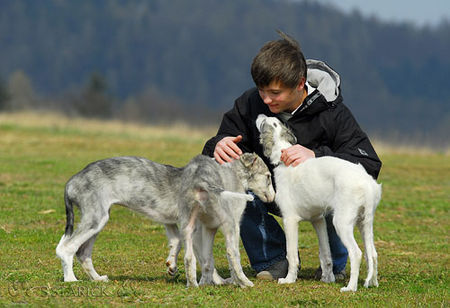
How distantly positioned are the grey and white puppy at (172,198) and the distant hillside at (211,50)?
122 meters

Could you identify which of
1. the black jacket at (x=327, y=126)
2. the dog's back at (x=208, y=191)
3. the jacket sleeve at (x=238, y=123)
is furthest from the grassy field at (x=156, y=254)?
the jacket sleeve at (x=238, y=123)

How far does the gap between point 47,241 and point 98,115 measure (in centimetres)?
6792

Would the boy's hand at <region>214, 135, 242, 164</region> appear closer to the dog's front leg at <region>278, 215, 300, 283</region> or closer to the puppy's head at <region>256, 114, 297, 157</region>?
the puppy's head at <region>256, 114, 297, 157</region>

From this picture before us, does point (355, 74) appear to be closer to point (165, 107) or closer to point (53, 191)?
point (165, 107)

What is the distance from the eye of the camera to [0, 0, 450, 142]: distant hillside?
14088 cm

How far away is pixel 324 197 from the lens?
711 cm

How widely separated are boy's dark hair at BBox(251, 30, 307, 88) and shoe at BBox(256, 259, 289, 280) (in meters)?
2.01

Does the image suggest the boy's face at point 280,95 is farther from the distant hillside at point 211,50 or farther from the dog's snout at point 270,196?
the distant hillside at point 211,50

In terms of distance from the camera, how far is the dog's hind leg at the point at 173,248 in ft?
24.6

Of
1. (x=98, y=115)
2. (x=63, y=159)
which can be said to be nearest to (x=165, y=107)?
(x=98, y=115)

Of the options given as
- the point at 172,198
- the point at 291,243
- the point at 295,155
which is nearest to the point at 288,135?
the point at 295,155

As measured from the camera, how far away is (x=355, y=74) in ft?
481

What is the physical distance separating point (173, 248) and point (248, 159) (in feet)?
3.93

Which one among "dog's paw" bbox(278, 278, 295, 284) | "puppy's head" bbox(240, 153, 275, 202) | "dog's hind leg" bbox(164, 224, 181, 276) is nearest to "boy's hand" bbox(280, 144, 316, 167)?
"puppy's head" bbox(240, 153, 275, 202)
